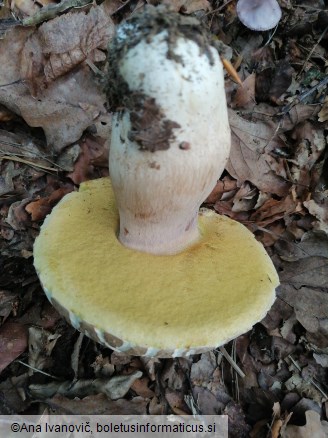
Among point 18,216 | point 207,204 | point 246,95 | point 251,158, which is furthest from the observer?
point 246,95

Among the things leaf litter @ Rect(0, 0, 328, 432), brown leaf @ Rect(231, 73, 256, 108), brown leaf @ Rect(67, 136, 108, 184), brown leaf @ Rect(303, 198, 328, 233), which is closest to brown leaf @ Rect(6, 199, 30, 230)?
leaf litter @ Rect(0, 0, 328, 432)

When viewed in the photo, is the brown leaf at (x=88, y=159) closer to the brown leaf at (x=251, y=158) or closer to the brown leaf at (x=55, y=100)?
the brown leaf at (x=55, y=100)

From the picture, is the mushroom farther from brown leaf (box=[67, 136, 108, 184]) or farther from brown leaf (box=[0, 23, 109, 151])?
brown leaf (box=[0, 23, 109, 151])

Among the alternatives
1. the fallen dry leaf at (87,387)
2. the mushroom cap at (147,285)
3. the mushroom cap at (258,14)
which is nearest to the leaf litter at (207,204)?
the fallen dry leaf at (87,387)

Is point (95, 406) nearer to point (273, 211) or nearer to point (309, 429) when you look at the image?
point (309, 429)

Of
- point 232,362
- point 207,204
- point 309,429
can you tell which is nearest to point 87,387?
point 232,362

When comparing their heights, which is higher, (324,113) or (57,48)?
(57,48)
